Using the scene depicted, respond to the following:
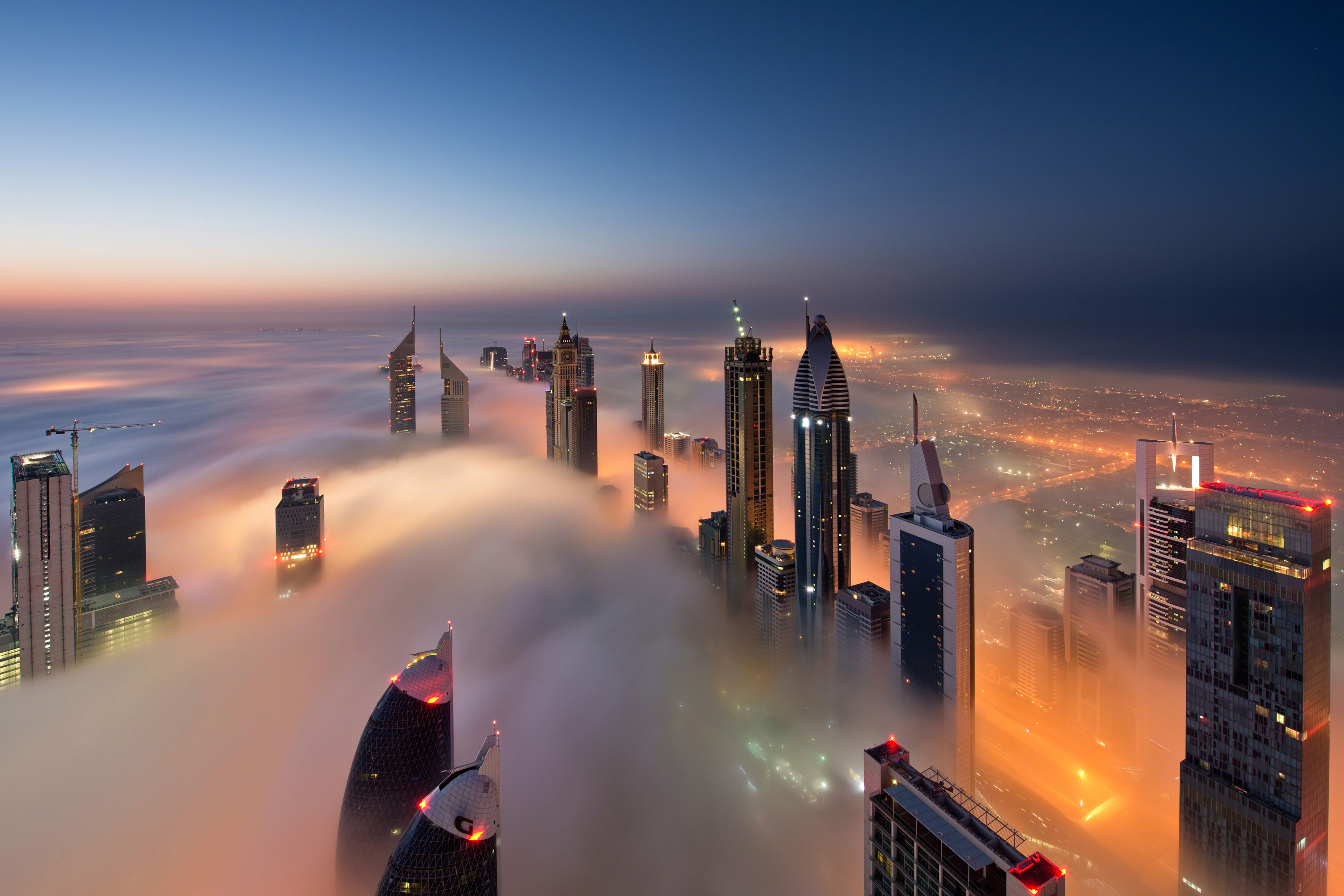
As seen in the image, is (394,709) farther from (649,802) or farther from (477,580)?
(477,580)

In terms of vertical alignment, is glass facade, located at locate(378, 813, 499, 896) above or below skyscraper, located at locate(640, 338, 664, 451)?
below

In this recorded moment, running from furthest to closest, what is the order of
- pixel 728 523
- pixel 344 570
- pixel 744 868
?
pixel 728 523, pixel 344 570, pixel 744 868

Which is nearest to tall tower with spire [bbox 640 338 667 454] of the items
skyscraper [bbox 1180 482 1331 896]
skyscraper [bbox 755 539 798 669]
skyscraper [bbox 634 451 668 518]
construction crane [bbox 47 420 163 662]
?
skyscraper [bbox 634 451 668 518]

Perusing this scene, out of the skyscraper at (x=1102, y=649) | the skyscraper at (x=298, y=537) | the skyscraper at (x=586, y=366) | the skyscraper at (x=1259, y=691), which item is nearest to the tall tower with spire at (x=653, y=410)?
the skyscraper at (x=586, y=366)

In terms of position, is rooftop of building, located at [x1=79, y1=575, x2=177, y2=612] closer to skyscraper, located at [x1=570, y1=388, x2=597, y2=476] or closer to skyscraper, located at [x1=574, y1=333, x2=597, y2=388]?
skyscraper, located at [x1=570, y1=388, x2=597, y2=476]

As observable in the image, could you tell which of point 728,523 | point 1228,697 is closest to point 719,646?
point 728,523

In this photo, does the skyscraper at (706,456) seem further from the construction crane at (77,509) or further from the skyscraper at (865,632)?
the construction crane at (77,509)
